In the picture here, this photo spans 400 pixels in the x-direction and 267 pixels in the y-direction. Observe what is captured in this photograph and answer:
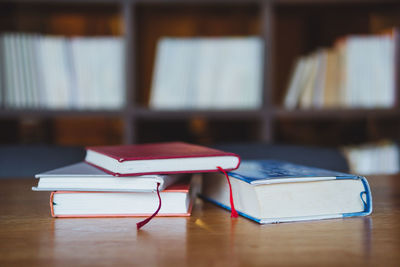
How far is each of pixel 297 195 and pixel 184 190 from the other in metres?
0.16

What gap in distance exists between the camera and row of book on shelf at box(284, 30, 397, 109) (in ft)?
6.18

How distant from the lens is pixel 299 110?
6.10ft

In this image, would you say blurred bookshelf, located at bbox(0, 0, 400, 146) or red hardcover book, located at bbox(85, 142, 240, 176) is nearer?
red hardcover book, located at bbox(85, 142, 240, 176)

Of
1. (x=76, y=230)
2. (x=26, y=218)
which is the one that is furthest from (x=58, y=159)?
(x=76, y=230)

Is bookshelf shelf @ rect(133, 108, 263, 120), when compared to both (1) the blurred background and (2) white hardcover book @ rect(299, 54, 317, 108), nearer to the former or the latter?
(1) the blurred background

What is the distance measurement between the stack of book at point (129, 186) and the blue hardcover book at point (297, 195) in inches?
2.2

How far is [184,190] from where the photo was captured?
598mm

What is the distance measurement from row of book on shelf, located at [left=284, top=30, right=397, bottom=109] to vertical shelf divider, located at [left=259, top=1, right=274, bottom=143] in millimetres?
155

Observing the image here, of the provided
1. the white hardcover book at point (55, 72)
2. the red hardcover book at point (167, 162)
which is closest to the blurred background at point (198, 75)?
the white hardcover book at point (55, 72)

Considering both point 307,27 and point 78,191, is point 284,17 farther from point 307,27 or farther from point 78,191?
point 78,191

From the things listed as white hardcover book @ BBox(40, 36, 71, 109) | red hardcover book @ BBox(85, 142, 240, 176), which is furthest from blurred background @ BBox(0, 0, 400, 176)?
red hardcover book @ BBox(85, 142, 240, 176)

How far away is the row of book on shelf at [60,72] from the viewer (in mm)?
1833

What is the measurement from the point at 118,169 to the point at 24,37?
1497 millimetres

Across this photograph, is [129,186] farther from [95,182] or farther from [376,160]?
[376,160]
